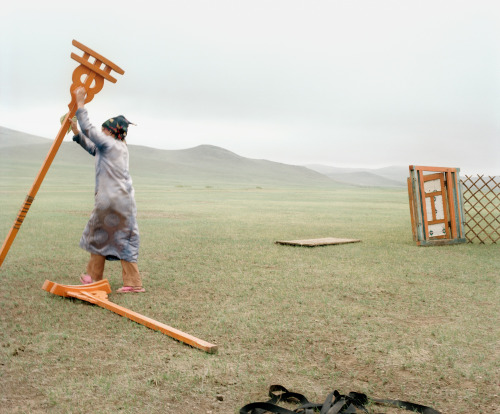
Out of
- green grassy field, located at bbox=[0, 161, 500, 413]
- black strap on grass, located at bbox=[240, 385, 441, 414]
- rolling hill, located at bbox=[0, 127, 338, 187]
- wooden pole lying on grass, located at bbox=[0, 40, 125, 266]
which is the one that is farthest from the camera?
rolling hill, located at bbox=[0, 127, 338, 187]

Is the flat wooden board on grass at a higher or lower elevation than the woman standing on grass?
lower

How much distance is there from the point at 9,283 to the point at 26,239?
334cm

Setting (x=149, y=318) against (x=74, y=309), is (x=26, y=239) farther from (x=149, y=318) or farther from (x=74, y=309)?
(x=149, y=318)

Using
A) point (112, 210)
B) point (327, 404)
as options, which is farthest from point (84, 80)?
point (327, 404)

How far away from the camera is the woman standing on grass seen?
4.70 metres

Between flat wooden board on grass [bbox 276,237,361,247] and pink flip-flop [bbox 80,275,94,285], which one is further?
flat wooden board on grass [bbox 276,237,361,247]

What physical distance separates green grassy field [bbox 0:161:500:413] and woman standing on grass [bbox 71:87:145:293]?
407mm

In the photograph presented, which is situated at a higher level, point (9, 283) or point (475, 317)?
point (9, 283)

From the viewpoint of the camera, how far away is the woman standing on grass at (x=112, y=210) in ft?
15.4

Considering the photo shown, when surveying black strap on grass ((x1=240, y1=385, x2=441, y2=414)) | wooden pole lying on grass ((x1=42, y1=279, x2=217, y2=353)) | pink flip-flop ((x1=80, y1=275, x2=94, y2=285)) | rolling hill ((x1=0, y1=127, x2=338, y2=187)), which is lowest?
black strap on grass ((x1=240, y1=385, x2=441, y2=414))

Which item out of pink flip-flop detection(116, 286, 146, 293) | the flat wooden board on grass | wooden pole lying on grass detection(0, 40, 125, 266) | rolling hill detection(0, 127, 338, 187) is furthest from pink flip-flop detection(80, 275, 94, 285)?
rolling hill detection(0, 127, 338, 187)

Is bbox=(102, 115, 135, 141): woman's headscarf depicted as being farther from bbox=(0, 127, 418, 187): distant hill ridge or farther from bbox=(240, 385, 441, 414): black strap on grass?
bbox=(0, 127, 418, 187): distant hill ridge

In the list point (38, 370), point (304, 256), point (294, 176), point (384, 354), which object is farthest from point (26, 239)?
point (294, 176)

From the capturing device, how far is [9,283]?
16.4ft
